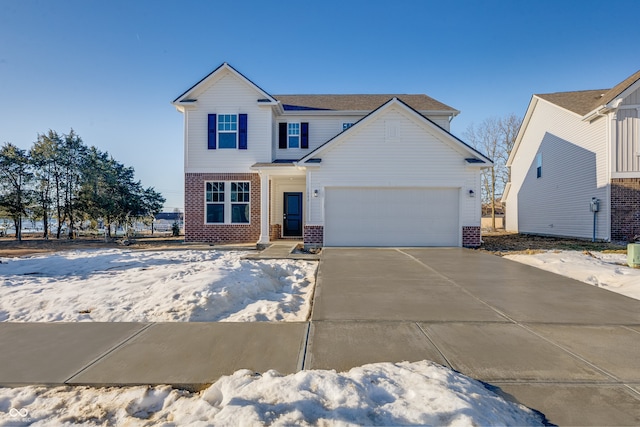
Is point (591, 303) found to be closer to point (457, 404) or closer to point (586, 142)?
point (457, 404)

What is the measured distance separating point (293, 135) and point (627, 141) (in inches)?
526

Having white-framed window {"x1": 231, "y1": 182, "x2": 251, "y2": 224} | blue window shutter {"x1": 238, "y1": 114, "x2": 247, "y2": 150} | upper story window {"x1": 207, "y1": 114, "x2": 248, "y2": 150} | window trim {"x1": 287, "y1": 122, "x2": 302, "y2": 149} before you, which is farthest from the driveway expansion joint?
window trim {"x1": 287, "y1": 122, "x2": 302, "y2": 149}

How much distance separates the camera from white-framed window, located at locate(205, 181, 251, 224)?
13.8 metres

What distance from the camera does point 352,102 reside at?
16078 millimetres

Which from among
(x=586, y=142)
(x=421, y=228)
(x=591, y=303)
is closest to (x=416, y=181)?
(x=421, y=228)

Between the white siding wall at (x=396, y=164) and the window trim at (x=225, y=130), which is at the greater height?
the window trim at (x=225, y=130)

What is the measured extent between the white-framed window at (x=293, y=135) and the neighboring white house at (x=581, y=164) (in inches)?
480

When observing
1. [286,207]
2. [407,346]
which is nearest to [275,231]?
[286,207]

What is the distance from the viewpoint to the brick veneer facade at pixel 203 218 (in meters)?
13.8

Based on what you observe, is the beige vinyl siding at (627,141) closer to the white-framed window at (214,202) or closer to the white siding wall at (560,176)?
the white siding wall at (560,176)

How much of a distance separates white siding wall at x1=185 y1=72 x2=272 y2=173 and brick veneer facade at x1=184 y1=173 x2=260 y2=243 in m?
0.51

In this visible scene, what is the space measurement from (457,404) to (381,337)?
139cm

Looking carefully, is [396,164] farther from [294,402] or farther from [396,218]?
[294,402]

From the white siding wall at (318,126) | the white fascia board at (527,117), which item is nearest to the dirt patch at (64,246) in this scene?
the white siding wall at (318,126)
